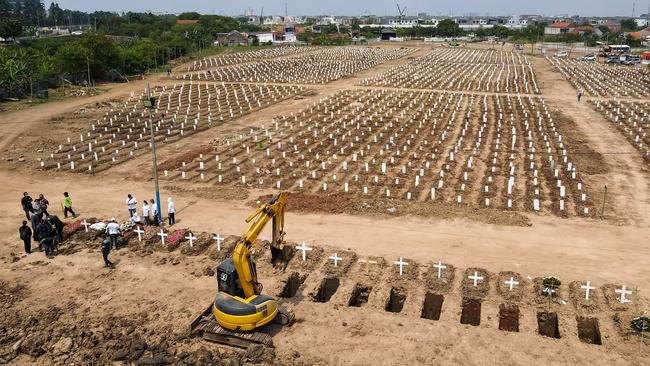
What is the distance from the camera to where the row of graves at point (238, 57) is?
77.0 m

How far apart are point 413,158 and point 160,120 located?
64.1 ft

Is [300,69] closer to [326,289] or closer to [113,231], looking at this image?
[113,231]

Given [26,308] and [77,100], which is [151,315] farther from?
[77,100]

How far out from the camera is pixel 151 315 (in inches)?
519

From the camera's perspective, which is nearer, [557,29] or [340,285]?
[340,285]

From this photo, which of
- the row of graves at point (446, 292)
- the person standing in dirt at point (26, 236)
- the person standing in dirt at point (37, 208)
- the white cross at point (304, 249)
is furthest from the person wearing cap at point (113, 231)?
the white cross at point (304, 249)

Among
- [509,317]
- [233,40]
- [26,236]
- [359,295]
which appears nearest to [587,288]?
[509,317]

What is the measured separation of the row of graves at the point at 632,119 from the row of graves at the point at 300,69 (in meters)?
28.2

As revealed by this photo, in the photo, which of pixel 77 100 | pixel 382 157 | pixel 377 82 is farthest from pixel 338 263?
pixel 377 82

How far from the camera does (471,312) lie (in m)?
13.3

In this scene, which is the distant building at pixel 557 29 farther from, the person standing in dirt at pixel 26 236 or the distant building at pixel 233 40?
the person standing in dirt at pixel 26 236

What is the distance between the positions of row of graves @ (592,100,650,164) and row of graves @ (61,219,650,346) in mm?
17156

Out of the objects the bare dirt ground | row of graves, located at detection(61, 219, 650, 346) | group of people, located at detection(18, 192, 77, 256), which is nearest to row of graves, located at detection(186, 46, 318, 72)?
group of people, located at detection(18, 192, 77, 256)

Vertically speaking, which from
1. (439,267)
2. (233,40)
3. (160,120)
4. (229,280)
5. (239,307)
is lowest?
(439,267)
